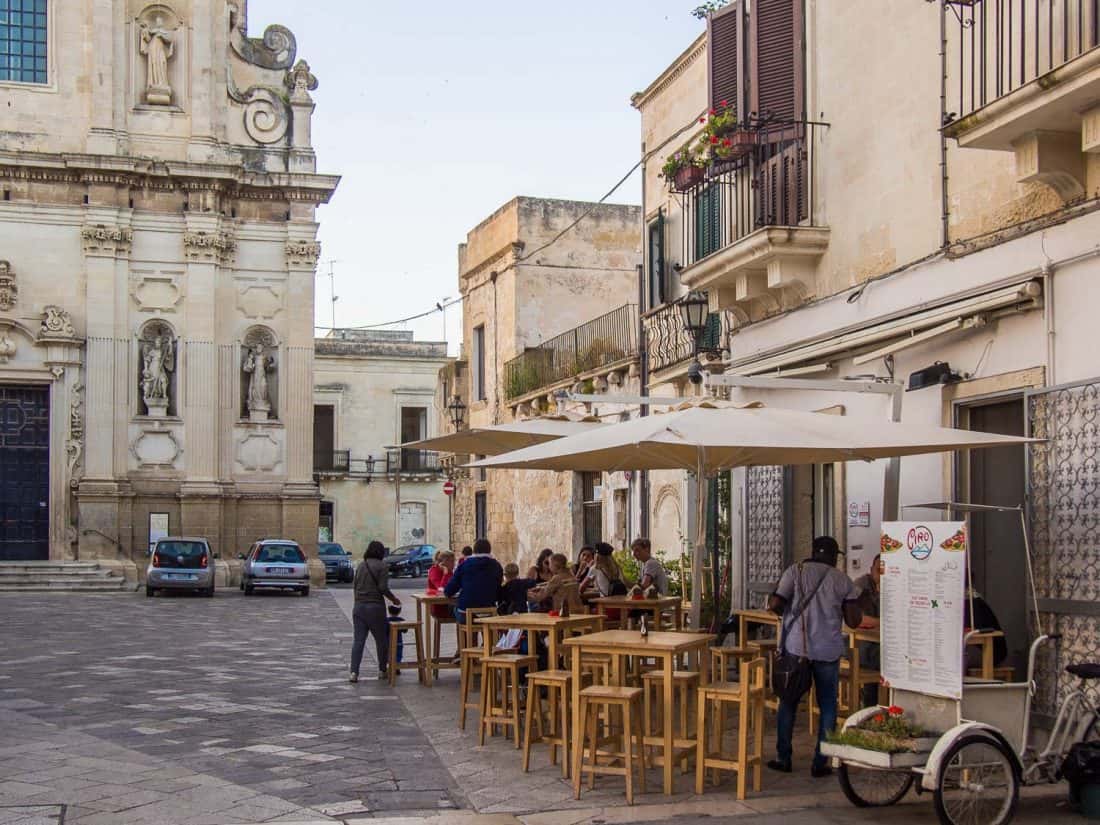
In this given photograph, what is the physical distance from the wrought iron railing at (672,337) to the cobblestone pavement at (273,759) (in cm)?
540

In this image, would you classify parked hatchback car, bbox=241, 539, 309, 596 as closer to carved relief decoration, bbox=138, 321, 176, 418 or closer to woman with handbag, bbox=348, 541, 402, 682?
carved relief decoration, bbox=138, 321, 176, 418

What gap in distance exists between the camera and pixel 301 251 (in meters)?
35.2

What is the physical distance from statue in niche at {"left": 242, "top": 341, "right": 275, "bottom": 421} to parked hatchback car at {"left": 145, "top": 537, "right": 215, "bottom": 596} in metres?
6.17

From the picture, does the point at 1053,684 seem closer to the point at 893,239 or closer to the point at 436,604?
the point at 893,239

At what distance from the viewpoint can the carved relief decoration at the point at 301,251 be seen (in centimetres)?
3509

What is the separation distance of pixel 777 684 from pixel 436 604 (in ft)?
17.1

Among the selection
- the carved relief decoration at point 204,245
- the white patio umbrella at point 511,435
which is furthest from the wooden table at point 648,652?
the carved relief decoration at point 204,245

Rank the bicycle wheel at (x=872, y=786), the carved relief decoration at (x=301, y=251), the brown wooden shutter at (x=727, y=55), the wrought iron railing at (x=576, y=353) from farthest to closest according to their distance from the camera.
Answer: the carved relief decoration at (x=301, y=251) < the wrought iron railing at (x=576, y=353) < the brown wooden shutter at (x=727, y=55) < the bicycle wheel at (x=872, y=786)

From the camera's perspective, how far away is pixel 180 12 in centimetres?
3462

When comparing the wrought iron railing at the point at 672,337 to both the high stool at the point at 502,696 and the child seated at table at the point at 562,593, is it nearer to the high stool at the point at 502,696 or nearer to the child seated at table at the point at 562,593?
the child seated at table at the point at 562,593

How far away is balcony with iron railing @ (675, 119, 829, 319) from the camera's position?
1273 cm

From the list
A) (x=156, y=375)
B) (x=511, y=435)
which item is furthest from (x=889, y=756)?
(x=156, y=375)

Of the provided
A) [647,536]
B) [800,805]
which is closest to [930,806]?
[800,805]

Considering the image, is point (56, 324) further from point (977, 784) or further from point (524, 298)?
point (977, 784)
